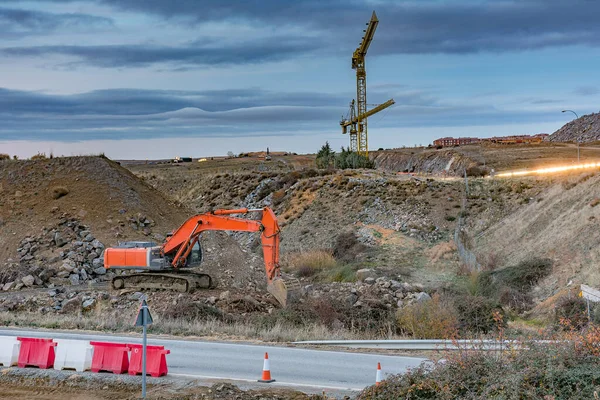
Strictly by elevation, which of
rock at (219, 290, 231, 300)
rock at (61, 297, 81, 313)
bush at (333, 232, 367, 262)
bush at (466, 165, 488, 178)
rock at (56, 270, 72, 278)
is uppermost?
bush at (466, 165, 488, 178)

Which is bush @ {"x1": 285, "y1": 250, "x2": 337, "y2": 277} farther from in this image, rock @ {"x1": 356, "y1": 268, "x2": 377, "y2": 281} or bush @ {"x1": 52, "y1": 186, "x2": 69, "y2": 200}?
bush @ {"x1": 52, "y1": 186, "x2": 69, "y2": 200}

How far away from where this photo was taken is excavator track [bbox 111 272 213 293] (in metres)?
29.2

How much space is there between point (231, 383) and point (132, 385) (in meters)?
2.17

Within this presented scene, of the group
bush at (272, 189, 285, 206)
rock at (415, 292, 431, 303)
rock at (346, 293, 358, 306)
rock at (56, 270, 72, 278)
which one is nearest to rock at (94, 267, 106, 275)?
rock at (56, 270, 72, 278)

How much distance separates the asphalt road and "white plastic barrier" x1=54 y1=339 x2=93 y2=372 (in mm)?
1841

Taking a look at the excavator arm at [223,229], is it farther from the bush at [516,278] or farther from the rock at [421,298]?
the bush at [516,278]

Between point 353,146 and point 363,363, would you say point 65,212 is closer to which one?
point 363,363

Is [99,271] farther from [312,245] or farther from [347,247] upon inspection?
[312,245]

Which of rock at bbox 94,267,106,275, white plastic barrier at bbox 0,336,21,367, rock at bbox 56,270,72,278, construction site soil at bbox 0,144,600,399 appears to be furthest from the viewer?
rock at bbox 94,267,106,275

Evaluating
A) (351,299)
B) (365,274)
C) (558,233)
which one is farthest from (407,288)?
(558,233)

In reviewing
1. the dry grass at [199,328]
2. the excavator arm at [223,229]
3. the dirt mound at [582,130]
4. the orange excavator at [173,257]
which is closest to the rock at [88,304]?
the orange excavator at [173,257]

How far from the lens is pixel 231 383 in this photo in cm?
1396

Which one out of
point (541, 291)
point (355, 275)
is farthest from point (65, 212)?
point (541, 291)

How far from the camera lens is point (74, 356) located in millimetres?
15539
